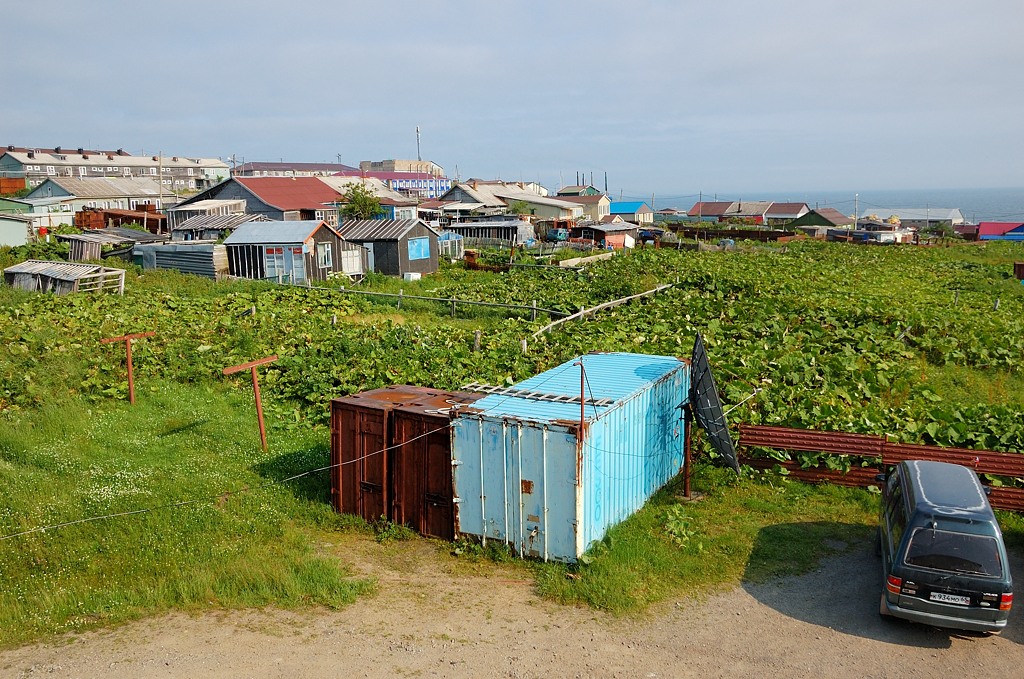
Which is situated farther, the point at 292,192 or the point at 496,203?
the point at 496,203

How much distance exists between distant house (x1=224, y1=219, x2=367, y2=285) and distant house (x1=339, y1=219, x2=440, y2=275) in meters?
1.95

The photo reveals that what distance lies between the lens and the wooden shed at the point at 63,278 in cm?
3044

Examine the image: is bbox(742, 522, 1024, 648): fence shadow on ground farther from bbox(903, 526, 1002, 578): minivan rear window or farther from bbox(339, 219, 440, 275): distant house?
bbox(339, 219, 440, 275): distant house

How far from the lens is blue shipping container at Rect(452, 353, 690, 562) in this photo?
10633 millimetres

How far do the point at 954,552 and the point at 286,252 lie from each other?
30.9 m

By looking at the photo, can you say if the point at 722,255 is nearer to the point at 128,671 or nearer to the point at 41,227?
the point at 41,227

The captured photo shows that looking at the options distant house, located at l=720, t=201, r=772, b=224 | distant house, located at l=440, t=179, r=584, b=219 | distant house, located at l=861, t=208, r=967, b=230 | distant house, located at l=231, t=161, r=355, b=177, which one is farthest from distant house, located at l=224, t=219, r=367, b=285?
distant house, located at l=231, t=161, r=355, b=177

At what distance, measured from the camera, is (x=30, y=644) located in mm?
9250

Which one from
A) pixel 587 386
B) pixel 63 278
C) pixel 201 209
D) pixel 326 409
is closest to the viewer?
pixel 587 386

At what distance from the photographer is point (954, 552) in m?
8.76

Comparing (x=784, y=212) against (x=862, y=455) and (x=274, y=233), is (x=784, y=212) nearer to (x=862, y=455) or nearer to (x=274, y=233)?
(x=274, y=233)

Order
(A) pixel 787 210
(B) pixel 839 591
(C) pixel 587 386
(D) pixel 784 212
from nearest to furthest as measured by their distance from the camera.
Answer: (B) pixel 839 591, (C) pixel 587 386, (D) pixel 784 212, (A) pixel 787 210

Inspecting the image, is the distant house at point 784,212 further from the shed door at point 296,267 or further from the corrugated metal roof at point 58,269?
the corrugated metal roof at point 58,269

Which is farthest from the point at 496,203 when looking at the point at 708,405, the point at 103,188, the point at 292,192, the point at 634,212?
the point at 708,405
